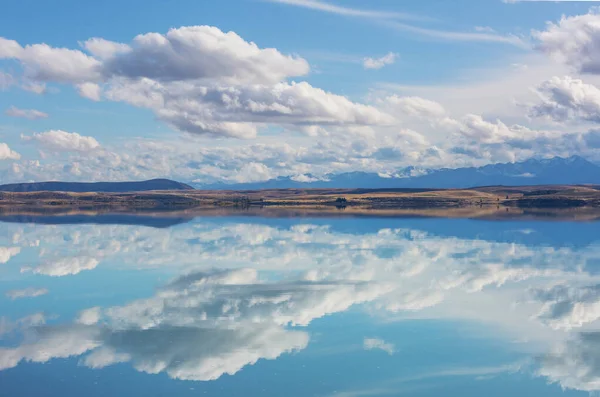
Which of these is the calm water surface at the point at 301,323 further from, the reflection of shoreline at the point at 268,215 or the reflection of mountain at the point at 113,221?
the reflection of shoreline at the point at 268,215

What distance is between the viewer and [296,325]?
23609 millimetres

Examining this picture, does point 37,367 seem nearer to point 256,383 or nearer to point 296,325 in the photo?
point 256,383

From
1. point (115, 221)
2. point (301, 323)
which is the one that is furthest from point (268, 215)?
point (301, 323)

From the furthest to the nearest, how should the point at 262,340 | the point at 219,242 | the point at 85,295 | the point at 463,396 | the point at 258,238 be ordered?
the point at 258,238 → the point at 219,242 → the point at 85,295 → the point at 262,340 → the point at 463,396

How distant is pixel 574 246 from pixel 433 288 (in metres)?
24.9

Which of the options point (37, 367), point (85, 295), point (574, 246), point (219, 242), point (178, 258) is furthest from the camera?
point (219, 242)

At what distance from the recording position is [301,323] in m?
23.9

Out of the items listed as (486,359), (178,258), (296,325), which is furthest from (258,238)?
(486,359)

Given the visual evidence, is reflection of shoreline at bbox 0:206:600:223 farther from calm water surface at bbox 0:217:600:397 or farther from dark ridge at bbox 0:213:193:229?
calm water surface at bbox 0:217:600:397

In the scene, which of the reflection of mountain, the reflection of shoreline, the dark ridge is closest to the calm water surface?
the dark ridge

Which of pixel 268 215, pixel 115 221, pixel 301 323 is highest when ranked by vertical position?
pixel 115 221

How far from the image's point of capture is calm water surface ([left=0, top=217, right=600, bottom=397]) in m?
17.8

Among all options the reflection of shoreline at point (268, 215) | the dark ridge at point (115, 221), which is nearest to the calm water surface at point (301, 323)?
the dark ridge at point (115, 221)

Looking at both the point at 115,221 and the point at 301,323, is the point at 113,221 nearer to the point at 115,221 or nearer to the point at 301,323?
the point at 115,221
